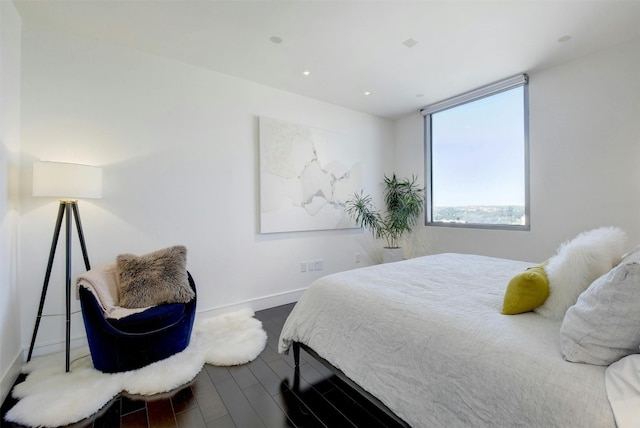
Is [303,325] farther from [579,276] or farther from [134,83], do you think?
[134,83]

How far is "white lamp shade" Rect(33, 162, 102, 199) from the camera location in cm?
197

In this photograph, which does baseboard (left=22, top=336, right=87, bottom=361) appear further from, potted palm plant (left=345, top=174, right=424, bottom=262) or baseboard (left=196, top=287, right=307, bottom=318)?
potted palm plant (left=345, top=174, right=424, bottom=262)

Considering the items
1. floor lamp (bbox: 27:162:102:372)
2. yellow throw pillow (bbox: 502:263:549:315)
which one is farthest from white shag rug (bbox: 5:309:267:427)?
yellow throw pillow (bbox: 502:263:549:315)

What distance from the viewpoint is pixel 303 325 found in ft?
6.23

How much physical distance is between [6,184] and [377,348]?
2766 mm

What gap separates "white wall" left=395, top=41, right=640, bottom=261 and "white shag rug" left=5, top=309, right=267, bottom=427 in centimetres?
332

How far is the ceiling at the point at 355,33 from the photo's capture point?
2.13 metres

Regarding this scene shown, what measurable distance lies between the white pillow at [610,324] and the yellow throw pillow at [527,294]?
1.03 feet

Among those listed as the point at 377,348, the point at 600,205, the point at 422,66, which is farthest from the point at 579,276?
the point at 422,66

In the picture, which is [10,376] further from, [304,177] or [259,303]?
[304,177]

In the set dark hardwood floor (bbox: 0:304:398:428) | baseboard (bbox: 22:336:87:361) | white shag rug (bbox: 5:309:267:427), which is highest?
baseboard (bbox: 22:336:87:361)

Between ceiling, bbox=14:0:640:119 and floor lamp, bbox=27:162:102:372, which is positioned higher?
ceiling, bbox=14:0:640:119

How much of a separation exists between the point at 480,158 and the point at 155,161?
13.2 feet

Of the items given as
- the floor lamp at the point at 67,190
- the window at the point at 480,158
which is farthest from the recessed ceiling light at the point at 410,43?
the floor lamp at the point at 67,190
